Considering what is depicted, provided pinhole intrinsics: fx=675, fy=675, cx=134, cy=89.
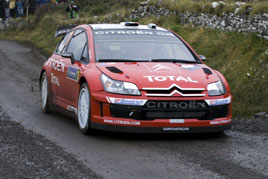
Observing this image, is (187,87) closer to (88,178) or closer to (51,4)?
(88,178)

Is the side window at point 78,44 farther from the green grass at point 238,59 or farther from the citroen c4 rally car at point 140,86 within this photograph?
the green grass at point 238,59

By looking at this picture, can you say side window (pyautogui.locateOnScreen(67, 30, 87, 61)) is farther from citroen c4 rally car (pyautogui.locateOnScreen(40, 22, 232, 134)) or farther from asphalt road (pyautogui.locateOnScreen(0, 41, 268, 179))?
asphalt road (pyautogui.locateOnScreen(0, 41, 268, 179))

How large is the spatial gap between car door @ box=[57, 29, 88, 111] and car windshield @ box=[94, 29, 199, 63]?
265mm

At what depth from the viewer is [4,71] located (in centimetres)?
1917

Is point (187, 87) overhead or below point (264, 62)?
overhead

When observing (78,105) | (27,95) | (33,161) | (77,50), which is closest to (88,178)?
(33,161)

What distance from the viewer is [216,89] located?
8.50m

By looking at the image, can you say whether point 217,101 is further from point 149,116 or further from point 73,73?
point 73,73

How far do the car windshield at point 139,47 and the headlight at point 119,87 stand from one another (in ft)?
2.77

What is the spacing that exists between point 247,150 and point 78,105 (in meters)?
2.48

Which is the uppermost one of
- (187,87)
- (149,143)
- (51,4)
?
(187,87)

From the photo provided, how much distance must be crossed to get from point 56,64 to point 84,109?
77.6 inches

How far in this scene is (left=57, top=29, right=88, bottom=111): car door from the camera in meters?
9.25

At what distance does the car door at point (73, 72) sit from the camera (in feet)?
30.3
